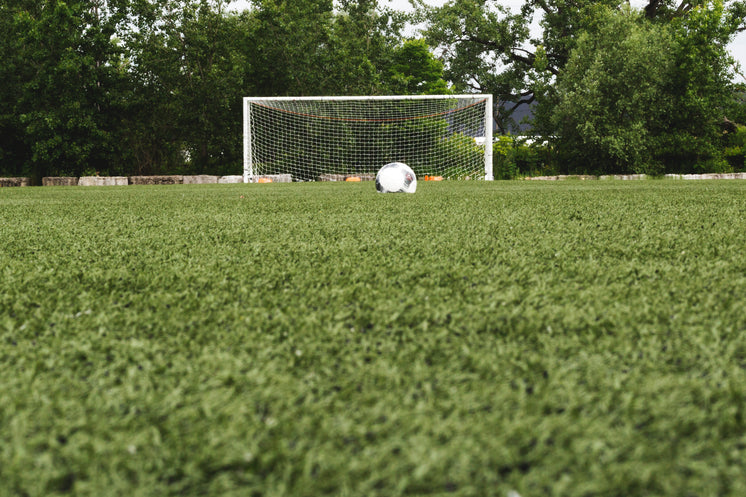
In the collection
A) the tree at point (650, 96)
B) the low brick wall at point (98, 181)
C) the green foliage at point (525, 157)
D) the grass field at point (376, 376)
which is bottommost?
the grass field at point (376, 376)

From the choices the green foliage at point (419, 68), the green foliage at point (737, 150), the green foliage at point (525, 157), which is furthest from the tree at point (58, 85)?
the green foliage at point (737, 150)

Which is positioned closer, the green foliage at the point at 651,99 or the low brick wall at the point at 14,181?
the low brick wall at the point at 14,181

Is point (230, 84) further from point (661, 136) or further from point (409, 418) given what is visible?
point (409, 418)

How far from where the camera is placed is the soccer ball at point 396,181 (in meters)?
6.46

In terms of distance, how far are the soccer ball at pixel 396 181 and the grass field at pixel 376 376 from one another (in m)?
4.64

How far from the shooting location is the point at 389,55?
69.2ft

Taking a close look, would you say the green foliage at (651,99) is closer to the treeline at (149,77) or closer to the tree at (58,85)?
the treeline at (149,77)

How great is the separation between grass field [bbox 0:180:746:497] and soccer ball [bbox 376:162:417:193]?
182 inches

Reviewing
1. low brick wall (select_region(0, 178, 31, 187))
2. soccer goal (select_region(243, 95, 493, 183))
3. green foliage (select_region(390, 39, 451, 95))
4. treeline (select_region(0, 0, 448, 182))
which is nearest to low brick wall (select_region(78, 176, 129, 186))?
low brick wall (select_region(0, 178, 31, 187))

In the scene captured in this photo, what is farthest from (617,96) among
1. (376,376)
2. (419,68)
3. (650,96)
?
(376,376)

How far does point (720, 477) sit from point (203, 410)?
58 centimetres

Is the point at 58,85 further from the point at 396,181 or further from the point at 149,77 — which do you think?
the point at 396,181

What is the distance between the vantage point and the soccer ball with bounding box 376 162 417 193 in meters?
6.46

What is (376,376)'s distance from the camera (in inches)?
32.7
